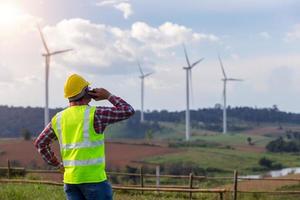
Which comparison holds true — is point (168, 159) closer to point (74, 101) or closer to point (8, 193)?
point (8, 193)

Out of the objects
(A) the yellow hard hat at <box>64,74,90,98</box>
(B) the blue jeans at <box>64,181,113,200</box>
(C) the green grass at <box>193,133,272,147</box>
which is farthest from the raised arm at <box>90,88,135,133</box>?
(C) the green grass at <box>193,133,272,147</box>

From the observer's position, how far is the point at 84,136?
498 centimetres

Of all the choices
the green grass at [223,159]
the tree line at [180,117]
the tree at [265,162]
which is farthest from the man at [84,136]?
the tree line at [180,117]

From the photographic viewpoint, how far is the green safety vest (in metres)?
4.96

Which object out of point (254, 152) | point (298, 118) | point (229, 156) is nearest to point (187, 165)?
point (229, 156)

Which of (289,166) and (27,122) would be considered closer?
(289,166)

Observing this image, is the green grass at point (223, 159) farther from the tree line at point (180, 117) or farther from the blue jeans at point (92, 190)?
the blue jeans at point (92, 190)

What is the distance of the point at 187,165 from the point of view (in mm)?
59938

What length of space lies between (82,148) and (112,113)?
391 millimetres

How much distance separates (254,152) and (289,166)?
40.6 feet

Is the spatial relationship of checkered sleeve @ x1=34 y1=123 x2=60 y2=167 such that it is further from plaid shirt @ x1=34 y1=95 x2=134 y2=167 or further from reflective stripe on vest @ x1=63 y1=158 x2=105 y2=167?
reflective stripe on vest @ x1=63 y1=158 x2=105 y2=167

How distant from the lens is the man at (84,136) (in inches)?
195

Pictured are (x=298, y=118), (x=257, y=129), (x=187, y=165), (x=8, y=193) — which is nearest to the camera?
(x=8, y=193)

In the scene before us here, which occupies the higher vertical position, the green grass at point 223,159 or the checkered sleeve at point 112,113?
the checkered sleeve at point 112,113
